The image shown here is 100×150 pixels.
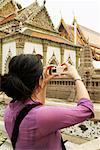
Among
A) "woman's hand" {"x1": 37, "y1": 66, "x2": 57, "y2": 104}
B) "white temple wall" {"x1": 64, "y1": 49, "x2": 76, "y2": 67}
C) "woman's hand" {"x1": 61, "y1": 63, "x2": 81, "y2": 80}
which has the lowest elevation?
"woman's hand" {"x1": 37, "y1": 66, "x2": 57, "y2": 104}

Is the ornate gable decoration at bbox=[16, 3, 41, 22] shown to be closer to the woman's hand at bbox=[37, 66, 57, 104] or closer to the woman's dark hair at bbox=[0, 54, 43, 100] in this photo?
the woman's hand at bbox=[37, 66, 57, 104]

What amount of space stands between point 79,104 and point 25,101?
24cm

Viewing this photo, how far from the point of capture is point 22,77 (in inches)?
44.3

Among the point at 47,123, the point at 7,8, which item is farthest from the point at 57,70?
the point at 7,8

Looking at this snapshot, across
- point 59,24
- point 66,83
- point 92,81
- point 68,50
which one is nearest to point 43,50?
point 68,50

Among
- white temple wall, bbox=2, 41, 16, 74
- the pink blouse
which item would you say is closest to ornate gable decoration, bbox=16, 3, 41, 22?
white temple wall, bbox=2, 41, 16, 74

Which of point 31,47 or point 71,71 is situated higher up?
point 31,47

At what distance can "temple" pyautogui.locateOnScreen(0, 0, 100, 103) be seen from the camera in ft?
32.2

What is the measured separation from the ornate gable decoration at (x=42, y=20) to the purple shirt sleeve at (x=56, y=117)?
15858mm

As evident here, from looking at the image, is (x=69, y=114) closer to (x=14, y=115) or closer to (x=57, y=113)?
(x=57, y=113)

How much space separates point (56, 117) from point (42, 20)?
57.6 ft

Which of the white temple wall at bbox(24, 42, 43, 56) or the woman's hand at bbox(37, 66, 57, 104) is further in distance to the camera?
the white temple wall at bbox(24, 42, 43, 56)

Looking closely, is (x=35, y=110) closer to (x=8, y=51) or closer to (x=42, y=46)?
(x=8, y=51)

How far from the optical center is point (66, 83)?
10.6m
